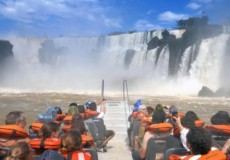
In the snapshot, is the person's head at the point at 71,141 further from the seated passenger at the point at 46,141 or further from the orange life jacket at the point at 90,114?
the orange life jacket at the point at 90,114

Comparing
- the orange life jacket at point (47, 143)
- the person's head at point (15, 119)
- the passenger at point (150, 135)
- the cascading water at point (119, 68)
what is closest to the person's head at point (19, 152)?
the orange life jacket at point (47, 143)

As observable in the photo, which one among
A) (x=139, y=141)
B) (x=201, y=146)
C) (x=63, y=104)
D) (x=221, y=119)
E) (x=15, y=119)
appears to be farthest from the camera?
(x=63, y=104)

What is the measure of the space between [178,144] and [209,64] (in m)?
43.3

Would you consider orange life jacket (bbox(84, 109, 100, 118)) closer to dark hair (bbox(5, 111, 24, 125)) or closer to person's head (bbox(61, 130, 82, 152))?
dark hair (bbox(5, 111, 24, 125))

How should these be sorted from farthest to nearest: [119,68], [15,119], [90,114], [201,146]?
[119,68], [90,114], [15,119], [201,146]

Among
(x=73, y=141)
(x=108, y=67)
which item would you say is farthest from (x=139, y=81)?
(x=73, y=141)

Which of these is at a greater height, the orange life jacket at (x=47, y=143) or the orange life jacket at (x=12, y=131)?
the orange life jacket at (x=12, y=131)

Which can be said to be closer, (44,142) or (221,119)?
(44,142)

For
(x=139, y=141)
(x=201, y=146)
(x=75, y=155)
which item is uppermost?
(x=201, y=146)

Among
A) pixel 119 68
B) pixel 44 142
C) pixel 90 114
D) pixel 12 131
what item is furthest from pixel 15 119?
pixel 119 68

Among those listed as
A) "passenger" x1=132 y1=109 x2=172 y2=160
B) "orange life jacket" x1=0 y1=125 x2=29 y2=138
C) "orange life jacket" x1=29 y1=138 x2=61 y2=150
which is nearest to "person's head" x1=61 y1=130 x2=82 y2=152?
"orange life jacket" x1=29 y1=138 x2=61 y2=150

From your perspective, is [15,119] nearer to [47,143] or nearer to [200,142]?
[47,143]

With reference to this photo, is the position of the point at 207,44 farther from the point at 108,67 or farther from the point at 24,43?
the point at 24,43

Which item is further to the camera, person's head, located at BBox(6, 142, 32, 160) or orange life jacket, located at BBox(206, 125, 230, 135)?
orange life jacket, located at BBox(206, 125, 230, 135)
